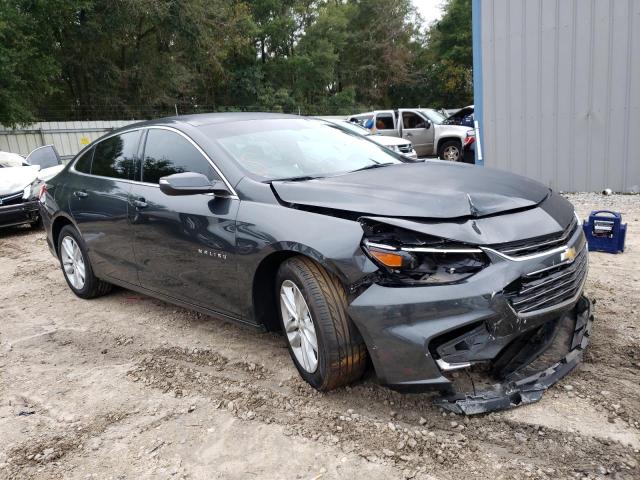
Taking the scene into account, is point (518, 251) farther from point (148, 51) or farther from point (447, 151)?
point (148, 51)

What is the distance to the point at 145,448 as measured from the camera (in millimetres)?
2615

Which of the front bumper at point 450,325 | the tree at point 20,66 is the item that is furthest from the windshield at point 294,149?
the tree at point 20,66

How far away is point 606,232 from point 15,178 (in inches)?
337

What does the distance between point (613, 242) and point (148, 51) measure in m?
24.0

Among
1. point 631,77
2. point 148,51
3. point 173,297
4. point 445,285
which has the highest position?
point 148,51

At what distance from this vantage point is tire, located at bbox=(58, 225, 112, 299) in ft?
15.8

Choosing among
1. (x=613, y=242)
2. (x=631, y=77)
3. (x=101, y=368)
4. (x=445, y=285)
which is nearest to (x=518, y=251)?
(x=445, y=285)

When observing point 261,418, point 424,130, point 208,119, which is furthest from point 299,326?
point 424,130

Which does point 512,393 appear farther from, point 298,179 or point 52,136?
point 52,136

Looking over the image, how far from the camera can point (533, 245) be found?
8.40ft

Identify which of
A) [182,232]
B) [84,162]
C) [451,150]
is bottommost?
[451,150]

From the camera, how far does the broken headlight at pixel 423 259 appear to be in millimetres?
2447

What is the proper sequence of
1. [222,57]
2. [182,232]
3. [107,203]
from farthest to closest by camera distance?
[222,57]
[107,203]
[182,232]

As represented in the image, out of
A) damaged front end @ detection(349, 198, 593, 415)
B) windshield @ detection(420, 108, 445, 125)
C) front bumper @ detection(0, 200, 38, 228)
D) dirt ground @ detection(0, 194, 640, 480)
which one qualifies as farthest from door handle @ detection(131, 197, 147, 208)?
windshield @ detection(420, 108, 445, 125)
